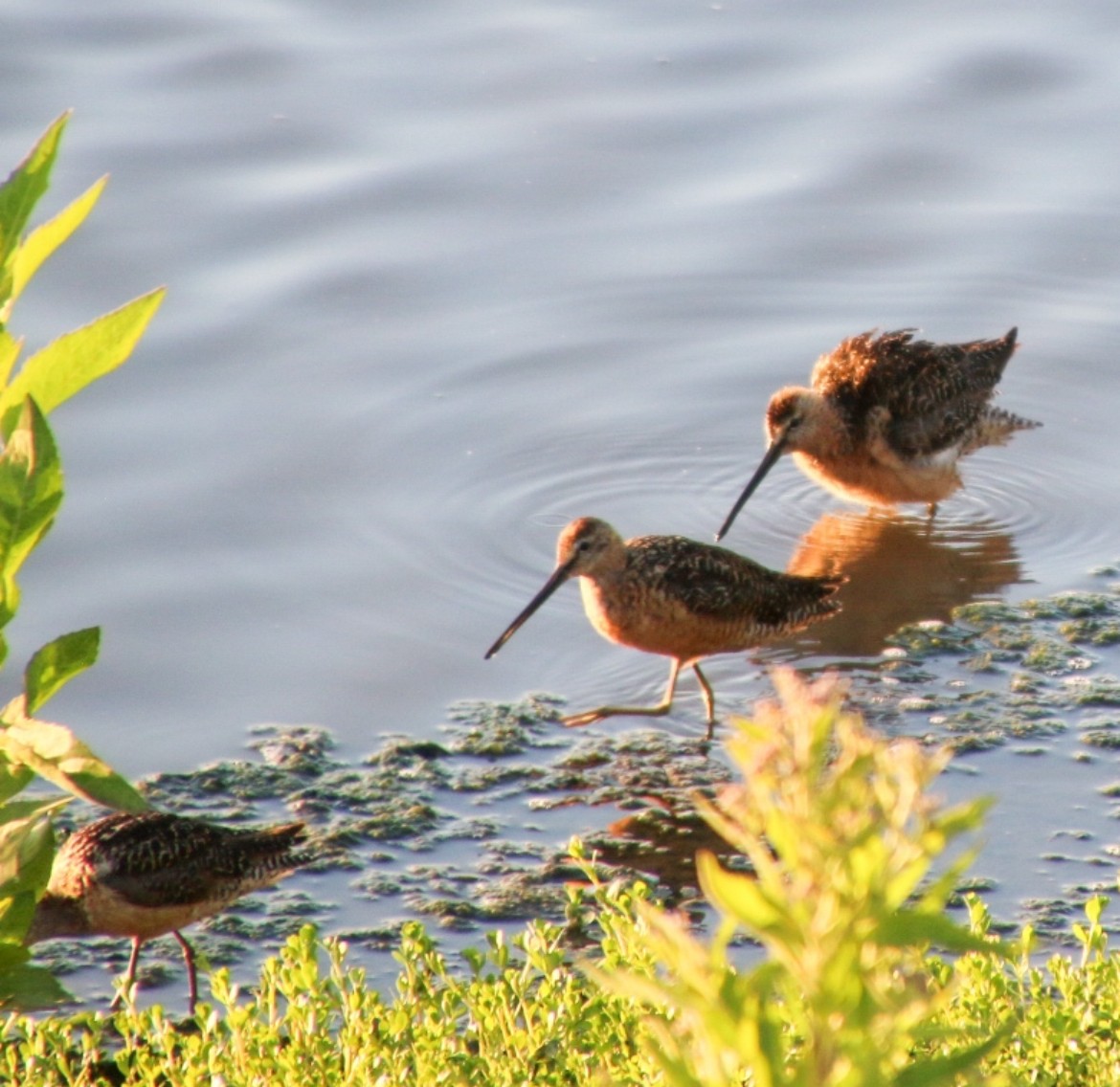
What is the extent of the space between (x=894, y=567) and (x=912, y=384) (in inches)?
33.5

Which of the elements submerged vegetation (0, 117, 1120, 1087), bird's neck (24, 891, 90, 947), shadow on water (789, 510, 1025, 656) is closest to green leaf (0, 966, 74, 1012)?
submerged vegetation (0, 117, 1120, 1087)

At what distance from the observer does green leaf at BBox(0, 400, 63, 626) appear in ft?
6.17

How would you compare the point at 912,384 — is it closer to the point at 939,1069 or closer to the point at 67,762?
the point at 67,762

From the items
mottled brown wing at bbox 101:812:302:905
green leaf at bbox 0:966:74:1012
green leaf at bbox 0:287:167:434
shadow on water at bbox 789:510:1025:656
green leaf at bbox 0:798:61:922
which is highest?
green leaf at bbox 0:287:167:434

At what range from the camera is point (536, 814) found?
17.5ft

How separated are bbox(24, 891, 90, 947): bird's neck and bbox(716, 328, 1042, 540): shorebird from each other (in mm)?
3010

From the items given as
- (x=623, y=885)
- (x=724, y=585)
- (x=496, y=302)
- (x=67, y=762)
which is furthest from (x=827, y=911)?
(x=496, y=302)

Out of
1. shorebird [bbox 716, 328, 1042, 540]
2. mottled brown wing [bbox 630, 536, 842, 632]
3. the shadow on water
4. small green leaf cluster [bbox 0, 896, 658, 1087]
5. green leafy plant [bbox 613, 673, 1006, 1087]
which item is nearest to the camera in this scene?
green leafy plant [bbox 613, 673, 1006, 1087]

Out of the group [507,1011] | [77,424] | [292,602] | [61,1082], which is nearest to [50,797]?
[507,1011]

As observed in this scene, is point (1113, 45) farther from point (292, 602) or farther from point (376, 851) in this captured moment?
point (376, 851)

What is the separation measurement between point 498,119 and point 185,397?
2605 mm

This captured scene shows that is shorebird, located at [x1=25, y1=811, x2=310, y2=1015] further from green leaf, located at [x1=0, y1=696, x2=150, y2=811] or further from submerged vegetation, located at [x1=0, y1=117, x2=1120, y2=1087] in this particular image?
green leaf, located at [x1=0, y1=696, x2=150, y2=811]

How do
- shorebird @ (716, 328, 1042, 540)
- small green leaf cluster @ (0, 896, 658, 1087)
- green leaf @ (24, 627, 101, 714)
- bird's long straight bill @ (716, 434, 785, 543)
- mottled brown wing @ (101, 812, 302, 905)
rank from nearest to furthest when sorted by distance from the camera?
1. green leaf @ (24, 627, 101, 714)
2. small green leaf cluster @ (0, 896, 658, 1087)
3. mottled brown wing @ (101, 812, 302, 905)
4. bird's long straight bill @ (716, 434, 785, 543)
5. shorebird @ (716, 328, 1042, 540)

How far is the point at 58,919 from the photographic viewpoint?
4691 mm
